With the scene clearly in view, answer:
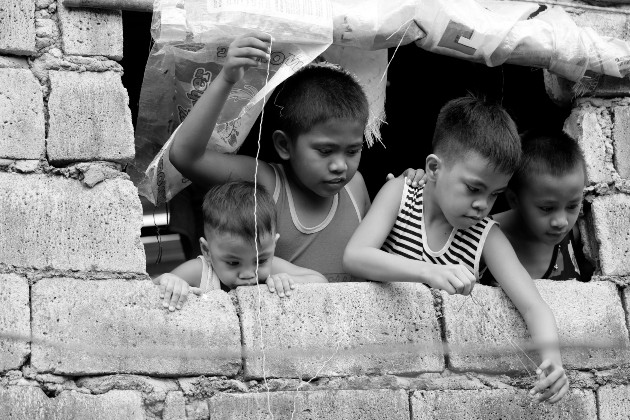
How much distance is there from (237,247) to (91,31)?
989 millimetres

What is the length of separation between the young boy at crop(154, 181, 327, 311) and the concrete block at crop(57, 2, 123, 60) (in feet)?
2.20

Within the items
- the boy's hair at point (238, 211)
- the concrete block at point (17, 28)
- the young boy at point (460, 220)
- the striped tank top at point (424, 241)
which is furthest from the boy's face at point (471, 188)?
the concrete block at point (17, 28)

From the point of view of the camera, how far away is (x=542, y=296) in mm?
4926

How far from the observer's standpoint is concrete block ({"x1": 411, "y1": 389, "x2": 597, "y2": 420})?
463 cm

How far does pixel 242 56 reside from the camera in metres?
4.46

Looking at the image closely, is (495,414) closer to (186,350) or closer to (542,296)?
(542,296)

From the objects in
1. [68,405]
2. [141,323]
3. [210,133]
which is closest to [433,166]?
[210,133]

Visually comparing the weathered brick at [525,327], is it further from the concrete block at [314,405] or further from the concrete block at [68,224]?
the concrete block at [68,224]

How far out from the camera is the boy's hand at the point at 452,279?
14.2 feet

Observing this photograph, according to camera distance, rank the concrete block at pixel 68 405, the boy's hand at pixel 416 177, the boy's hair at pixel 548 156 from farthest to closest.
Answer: the boy's hair at pixel 548 156
the boy's hand at pixel 416 177
the concrete block at pixel 68 405

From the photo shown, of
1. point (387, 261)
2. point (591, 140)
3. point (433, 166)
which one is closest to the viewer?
point (387, 261)

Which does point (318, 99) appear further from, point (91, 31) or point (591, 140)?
point (591, 140)

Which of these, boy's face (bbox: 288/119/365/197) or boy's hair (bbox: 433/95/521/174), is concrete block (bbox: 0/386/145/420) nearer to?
boy's face (bbox: 288/119/365/197)

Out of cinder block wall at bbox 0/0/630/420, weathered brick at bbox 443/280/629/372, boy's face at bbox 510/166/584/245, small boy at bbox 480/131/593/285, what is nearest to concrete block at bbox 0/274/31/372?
cinder block wall at bbox 0/0/630/420
